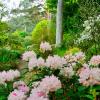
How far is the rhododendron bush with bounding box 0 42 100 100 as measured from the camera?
255 centimetres

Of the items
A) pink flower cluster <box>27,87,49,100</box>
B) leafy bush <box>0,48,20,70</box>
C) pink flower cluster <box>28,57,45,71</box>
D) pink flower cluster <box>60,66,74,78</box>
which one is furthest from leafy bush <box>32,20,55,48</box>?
pink flower cluster <box>27,87,49,100</box>

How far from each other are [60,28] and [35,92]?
1452cm

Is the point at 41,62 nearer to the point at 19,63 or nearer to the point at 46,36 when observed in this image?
the point at 19,63

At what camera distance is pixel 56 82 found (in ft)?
8.35

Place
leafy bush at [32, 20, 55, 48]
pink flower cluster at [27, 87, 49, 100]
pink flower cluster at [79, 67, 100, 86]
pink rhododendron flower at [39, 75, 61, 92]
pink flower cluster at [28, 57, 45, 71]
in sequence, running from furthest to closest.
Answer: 1. leafy bush at [32, 20, 55, 48]
2. pink flower cluster at [28, 57, 45, 71]
3. pink flower cluster at [79, 67, 100, 86]
4. pink rhododendron flower at [39, 75, 61, 92]
5. pink flower cluster at [27, 87, 49, 100]

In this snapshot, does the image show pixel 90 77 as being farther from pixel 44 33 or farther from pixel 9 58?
pixel 44 33

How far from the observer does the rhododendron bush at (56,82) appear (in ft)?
8.36

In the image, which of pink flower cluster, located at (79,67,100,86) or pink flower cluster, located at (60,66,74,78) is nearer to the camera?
pink flower cluster, located at (79,67,100,86)

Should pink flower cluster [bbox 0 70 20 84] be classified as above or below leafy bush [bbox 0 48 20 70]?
above

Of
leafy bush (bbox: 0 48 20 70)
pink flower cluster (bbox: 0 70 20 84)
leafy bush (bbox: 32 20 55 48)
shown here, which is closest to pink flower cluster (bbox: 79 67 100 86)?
pink flower cluster (bbox: 0 70 20 84)

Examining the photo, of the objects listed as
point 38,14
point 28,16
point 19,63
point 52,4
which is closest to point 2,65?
point 19,63

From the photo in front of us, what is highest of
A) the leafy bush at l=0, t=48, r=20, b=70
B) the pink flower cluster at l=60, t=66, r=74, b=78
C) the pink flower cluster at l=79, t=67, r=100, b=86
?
the pink flower cluster at l=79, t=67, r=100, b=86

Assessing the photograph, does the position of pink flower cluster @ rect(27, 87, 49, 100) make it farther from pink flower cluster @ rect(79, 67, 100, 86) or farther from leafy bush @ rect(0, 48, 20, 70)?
leafy bush @ rect(0, 48, 20, 70)

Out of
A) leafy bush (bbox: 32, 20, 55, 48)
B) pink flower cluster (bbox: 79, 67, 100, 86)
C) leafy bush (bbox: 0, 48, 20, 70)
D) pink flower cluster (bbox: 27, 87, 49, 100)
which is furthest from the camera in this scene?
leafy bush (bbox: 32, 20, 55, 48)
